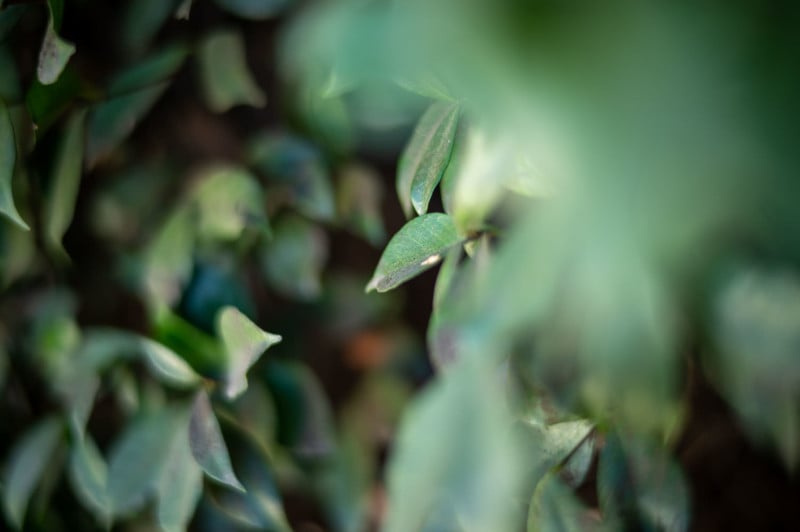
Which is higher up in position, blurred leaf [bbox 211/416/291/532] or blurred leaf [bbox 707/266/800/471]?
blurred leaf [bbox 707/266/800/471]

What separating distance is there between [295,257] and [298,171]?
8 centimetres

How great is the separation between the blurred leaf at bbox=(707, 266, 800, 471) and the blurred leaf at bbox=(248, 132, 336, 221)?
34 cm

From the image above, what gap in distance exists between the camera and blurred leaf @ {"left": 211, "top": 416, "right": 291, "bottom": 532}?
21.4 inches

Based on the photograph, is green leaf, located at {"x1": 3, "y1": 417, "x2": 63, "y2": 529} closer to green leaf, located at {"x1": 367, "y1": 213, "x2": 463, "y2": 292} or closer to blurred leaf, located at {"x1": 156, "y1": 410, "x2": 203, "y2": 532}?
blurred leaf, located at {"x1": 156, "y1": 410, "x2": 203, "y2": 532}

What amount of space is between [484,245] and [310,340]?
408 mm

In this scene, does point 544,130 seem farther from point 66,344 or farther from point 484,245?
point 66,344

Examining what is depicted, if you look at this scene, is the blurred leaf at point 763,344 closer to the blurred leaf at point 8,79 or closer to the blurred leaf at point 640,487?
the blurred leaf at point 640,487

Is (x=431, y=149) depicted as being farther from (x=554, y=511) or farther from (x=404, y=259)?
(x=554, y=511)

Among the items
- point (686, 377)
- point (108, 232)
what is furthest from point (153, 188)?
point (686, 377)

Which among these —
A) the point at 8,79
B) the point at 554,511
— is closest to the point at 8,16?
the point at 8,79

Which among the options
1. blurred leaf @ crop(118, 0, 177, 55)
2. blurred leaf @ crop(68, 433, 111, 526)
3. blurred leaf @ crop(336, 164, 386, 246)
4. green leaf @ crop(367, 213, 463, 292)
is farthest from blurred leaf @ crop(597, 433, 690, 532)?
blurred leaf @ crop(118, 0, 177, 55)

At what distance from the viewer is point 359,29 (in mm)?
236

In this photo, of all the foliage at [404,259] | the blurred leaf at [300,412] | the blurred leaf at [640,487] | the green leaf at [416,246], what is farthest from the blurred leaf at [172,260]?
the blurred leaf at [640,487]

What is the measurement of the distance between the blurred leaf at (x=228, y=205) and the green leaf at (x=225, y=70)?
0.08 meters
